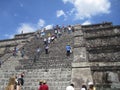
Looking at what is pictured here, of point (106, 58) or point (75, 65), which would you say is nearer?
point (75, 65)

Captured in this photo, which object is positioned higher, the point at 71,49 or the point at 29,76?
the point at 71,49

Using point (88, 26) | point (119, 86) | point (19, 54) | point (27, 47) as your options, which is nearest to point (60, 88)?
point (119, 86)

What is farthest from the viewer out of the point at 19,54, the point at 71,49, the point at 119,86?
the point at 19,54

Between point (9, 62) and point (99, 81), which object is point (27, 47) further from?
point (99, 81)

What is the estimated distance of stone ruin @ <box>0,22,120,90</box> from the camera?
34.1 feet

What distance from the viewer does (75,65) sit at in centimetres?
1145

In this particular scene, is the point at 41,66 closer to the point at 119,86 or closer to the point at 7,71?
the point at 7,71

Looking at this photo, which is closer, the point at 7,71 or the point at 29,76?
the point at 29,76

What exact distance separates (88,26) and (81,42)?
6.07 meters

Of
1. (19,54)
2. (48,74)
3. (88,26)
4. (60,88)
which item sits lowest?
(60,88)

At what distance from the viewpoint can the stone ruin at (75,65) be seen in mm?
10406

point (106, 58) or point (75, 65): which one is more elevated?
point (106, 58)

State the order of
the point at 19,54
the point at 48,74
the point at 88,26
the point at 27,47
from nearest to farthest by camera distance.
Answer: the point at 48,74, the point at 19,54, the point at 27,47, the point at 88,26

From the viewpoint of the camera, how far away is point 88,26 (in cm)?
2050
